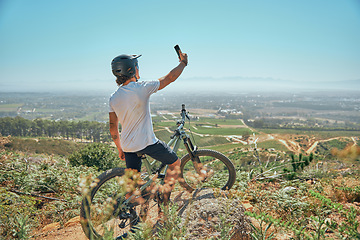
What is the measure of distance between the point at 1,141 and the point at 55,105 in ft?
488

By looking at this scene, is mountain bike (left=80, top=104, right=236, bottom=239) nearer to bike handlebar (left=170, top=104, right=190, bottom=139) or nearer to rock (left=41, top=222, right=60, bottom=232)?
bike handlebar (left=170, top=104, right=190, bottom=139)

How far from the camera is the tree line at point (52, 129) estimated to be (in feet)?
169

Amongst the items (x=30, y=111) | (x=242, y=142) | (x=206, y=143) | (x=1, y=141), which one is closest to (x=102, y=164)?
(x=1, y=141)

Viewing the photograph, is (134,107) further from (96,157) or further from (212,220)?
(96,157)

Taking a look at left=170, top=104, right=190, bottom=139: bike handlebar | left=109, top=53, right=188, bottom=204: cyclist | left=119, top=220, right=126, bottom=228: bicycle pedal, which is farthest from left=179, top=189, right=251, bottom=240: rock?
left=170, top=104, right=190, bottom=139: bike handlebar

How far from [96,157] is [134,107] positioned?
7.19 meters

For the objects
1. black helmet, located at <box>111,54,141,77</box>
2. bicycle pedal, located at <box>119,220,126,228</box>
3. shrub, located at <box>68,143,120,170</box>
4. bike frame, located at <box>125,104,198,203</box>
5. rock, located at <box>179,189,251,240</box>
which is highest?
black helmet, located at <box>111,54,141,77</box>

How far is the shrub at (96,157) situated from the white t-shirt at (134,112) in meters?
6.61

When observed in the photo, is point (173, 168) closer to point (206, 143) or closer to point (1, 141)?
point (1, 141)

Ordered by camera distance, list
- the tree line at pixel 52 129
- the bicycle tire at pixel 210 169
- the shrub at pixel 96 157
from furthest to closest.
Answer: the tree line at pixel 52 129 < the shrub at pixel 96 157 < the bicycle tire at pixel 210 169

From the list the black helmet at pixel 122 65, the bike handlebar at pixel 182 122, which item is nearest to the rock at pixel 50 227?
the bike handlebar at pixel 182 122

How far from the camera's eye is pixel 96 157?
8656 mm

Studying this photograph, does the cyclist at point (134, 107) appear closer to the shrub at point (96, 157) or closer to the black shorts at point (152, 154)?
the black shorts at point (152, 154)

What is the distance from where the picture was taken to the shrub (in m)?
8.49
